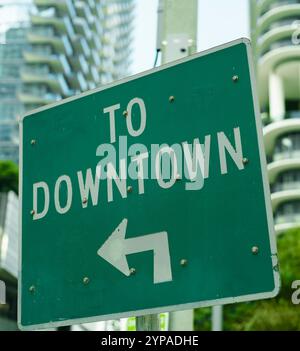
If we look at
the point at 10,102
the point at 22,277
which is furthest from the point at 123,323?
the point at 10,102

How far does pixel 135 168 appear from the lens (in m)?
2.10

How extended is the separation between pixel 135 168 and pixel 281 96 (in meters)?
37.2

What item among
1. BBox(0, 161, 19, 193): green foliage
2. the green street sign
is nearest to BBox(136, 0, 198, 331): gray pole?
the green street sign

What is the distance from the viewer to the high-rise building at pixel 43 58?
1832 inches

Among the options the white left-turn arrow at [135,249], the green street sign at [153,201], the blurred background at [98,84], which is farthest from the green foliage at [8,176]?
the white left-turn arrow at [135,249]

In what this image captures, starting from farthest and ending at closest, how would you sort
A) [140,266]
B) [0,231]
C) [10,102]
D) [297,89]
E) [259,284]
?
1. [10,102]
2. [297,89]
3. [0,231]
4. [140,266]
5. [259,284]

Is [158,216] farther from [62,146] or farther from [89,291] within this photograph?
[62,146]

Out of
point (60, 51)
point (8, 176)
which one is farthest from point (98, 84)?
point (60, 51)

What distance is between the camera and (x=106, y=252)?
6.84 ft

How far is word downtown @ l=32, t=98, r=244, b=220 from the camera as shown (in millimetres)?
2004

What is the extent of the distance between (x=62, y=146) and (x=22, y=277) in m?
0.44

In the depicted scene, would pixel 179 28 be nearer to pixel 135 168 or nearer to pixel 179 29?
pixel 179 29

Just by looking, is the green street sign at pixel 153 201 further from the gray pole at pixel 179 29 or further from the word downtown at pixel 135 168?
the gray pole at pixel 179 29

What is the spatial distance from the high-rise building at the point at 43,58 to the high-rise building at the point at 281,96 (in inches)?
567
